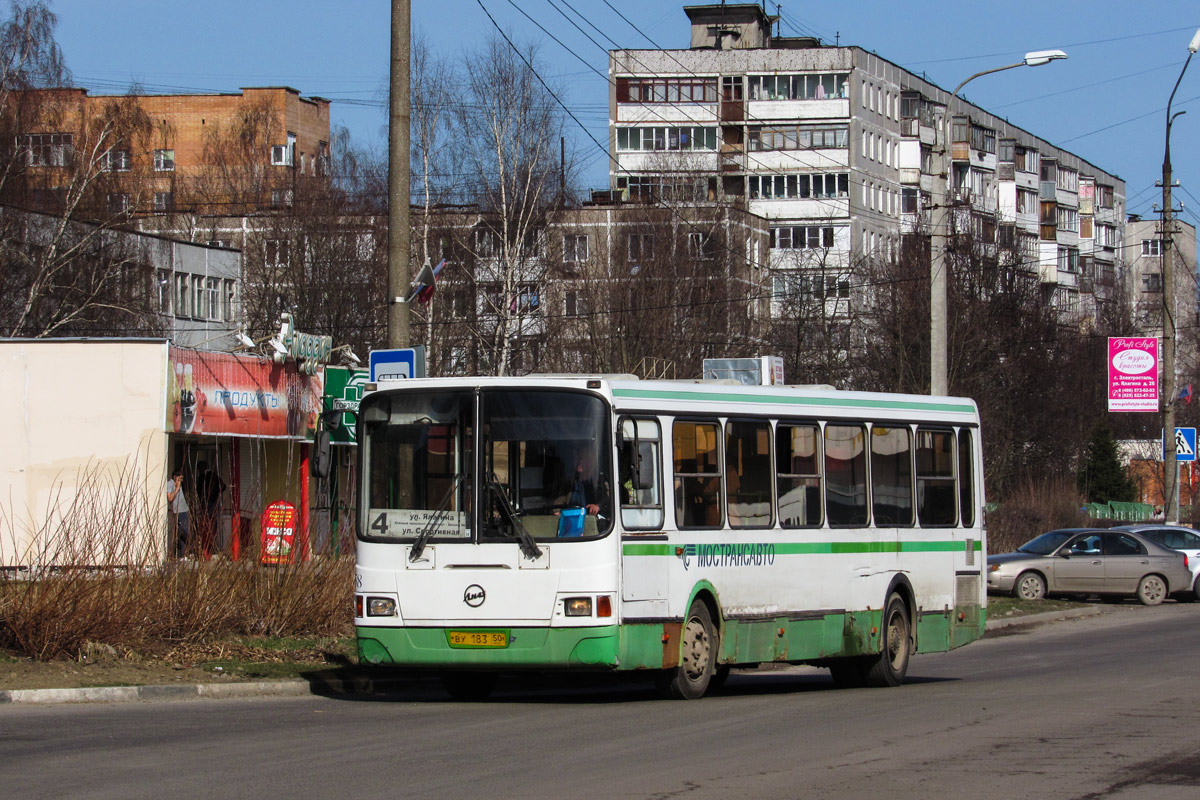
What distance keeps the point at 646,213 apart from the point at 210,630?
46.3 meters

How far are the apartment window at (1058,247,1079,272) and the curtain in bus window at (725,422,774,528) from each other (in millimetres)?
95297

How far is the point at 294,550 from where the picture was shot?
16.5 m

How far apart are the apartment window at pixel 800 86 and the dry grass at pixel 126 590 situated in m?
77.0

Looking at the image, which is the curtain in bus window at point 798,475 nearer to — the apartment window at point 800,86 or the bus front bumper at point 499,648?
the bus front bumper at point 499,648

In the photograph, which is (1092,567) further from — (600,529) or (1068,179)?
(1068,179)

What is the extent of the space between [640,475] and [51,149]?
3895 centimetres

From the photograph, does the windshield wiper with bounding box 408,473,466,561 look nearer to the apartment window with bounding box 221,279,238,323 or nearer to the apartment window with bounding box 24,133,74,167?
the apartment window with bounding box 24,133,74,167

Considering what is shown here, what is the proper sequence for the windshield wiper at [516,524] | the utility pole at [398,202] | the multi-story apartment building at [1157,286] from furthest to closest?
the multi-story apartment building at [1157,286] < the utility pole at [398,202] < the windshield wiper at [516,524]

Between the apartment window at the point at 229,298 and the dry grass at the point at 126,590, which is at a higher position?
the apartment window at the point at 229,298

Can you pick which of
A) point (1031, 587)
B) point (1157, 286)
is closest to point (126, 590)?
point (1031, 587)

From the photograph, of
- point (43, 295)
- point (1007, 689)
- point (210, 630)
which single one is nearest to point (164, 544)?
point (210, 630)

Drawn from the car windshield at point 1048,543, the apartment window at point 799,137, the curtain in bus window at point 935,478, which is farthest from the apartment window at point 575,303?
the curtain in bus window at point 935,478

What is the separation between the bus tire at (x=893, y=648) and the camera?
626 inches

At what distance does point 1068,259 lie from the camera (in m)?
108
